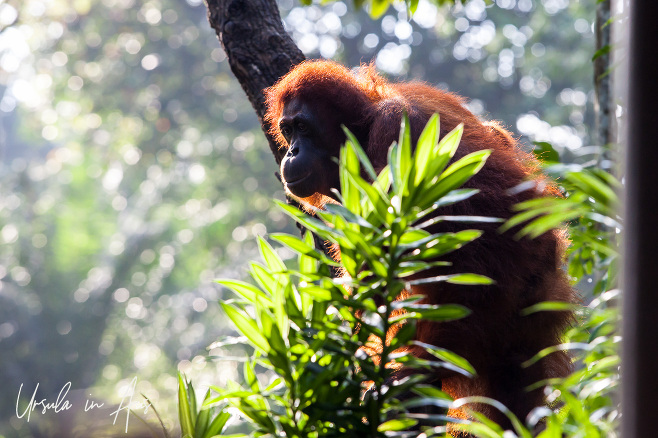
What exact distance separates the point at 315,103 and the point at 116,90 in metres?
10.9

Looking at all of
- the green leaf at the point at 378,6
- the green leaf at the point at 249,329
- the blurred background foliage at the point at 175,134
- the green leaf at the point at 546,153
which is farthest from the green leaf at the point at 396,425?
the blurred background foliage at the point at 175,134

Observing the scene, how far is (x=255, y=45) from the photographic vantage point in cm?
309

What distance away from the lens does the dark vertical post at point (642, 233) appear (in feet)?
2.90

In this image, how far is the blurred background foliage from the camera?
12.0 metres

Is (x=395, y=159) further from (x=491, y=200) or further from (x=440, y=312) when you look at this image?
(x=491, y=200)

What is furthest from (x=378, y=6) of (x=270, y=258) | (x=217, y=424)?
(x=217, y=424)

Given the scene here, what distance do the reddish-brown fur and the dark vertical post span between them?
1.27m

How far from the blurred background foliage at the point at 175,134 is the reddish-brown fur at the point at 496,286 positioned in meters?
8.74

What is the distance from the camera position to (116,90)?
41.7ft

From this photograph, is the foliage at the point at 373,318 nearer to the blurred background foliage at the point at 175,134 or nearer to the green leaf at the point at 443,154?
the green leaf at the point at 443,154

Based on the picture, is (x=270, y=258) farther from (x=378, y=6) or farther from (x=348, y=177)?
(x=378, y=6)

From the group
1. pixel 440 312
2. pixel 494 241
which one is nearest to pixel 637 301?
pixel 440 312

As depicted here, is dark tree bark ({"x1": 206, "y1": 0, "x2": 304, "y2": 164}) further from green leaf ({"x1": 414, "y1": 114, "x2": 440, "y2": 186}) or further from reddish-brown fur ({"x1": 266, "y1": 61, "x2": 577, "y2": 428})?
green leaf ({"x1": 414, "y1": 114, "x2": 440, "y2": 186})
